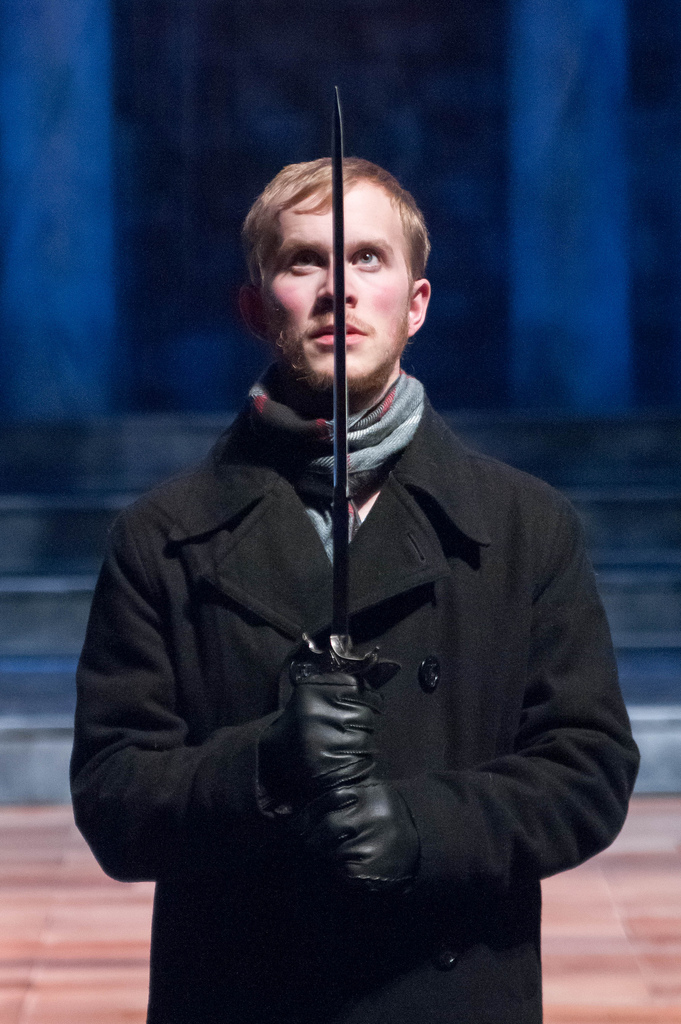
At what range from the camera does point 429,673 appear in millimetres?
1355

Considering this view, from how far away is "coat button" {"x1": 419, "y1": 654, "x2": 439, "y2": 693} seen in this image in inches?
53.3

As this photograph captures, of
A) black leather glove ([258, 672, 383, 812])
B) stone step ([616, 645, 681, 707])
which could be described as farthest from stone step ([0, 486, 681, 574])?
black leather glove ([258, 672, 383, 812])

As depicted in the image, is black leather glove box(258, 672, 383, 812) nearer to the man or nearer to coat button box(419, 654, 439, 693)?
the man

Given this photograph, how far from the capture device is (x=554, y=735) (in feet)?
4.34

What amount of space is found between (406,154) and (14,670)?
4.51m

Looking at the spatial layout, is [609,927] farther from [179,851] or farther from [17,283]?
[17,283]

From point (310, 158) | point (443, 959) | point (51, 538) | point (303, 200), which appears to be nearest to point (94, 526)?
point (51, 538)

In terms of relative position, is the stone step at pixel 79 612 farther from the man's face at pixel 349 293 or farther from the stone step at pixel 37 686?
the man's face at pixel 349 293

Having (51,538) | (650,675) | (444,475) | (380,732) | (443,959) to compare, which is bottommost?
(650,675)

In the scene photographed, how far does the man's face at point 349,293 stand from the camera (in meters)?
1.32

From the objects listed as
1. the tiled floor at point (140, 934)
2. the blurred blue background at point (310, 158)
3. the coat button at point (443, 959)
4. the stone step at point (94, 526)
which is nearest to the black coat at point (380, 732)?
the coat button at point (443, 959)

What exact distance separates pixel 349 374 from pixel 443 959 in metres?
0.64

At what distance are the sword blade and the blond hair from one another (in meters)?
0.23

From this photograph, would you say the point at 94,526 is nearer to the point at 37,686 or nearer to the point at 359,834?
the point at 37,686
